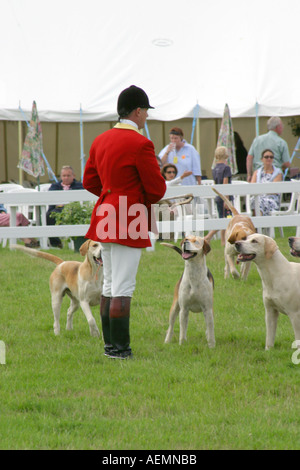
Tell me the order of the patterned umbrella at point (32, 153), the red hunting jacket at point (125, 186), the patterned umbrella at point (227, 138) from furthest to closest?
the patterned umbrella at point (227, 138)
the patterned umbrella at point (32, 153)
the red hunting jacket at point (125, 186)

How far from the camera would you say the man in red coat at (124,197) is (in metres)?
4.99

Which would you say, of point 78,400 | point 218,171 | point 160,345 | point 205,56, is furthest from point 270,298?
point 205,56

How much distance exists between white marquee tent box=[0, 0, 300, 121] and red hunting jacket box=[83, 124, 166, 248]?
1259 cm

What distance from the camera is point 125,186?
5070mm

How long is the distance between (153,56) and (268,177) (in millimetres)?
8547

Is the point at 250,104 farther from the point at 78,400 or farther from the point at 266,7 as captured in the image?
the point at 78,400

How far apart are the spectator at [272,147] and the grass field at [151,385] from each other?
6.34 metres

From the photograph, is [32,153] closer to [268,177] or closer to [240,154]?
[268,177]

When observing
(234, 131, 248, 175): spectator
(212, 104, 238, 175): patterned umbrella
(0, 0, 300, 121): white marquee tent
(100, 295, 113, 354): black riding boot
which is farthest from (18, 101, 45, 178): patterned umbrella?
(100, 295, 113, 354): black riding boot

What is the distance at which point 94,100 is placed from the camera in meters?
17.9

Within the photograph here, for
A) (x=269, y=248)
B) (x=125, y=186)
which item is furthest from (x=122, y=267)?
(x=269, y=248)

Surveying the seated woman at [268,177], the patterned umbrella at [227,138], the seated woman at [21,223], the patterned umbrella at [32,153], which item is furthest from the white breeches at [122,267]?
the patterned umbrella at [227,138]

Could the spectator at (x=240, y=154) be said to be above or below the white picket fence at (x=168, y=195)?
above

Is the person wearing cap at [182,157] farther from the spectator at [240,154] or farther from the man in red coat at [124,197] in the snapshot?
the man in red coat at [124,197]
